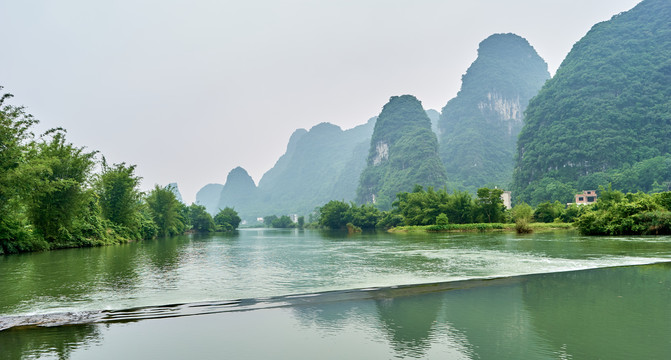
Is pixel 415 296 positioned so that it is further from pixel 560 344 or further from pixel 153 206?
pixel 153 206

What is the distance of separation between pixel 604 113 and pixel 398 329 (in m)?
99.8

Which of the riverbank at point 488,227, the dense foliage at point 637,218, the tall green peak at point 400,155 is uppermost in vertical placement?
the tall green peak at point 400,155

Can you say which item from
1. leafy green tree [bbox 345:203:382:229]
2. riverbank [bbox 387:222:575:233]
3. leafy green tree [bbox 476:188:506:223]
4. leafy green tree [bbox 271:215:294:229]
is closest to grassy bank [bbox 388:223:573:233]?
riverbank [bbox 387:222:575:233]

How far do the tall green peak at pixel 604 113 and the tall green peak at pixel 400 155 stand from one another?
28.2 m

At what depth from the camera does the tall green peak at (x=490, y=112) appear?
141 metres

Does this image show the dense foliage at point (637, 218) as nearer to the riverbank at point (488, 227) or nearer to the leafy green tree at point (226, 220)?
the riverbank at point (488, 227)

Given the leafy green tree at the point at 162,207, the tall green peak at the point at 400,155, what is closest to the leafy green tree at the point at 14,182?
the leafy green tree at the point at 162,207

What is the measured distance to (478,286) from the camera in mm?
8055

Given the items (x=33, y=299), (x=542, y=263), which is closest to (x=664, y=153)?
(x=542, y=263)

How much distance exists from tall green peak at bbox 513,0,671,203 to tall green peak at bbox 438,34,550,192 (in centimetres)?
3169

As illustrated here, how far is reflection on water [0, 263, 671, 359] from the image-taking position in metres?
4.29

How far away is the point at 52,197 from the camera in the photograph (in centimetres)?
2034

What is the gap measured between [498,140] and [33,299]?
6468 inches

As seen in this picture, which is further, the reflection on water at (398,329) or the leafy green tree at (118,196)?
the leafy green tree at (118,196)
